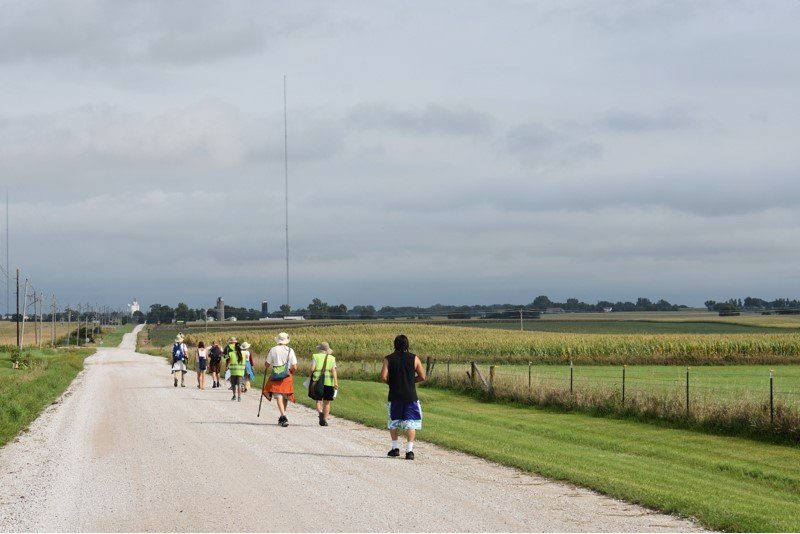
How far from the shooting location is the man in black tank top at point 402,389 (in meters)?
14.5

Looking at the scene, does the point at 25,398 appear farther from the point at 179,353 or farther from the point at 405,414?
the point at 405,414

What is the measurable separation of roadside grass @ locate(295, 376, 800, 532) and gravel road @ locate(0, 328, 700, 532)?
1.75 ft

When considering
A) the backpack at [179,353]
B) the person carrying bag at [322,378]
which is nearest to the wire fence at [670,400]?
the person carrying bag at [322,378]

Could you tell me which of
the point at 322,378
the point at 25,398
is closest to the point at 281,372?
the point at 322,378

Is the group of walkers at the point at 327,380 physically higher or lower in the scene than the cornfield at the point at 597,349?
higher

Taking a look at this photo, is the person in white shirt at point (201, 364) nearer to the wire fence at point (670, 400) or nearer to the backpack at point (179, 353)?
the backpack at point (179, 353)

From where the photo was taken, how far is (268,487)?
38.0ft

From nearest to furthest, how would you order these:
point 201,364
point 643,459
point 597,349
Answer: point 643,459, point 201,364, point 597,349

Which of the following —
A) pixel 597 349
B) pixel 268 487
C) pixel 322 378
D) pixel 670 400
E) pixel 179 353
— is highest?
pixel 322 378

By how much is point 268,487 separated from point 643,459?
9.08 meters

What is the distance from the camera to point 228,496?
11.0 metres

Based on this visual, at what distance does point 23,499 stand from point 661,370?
155ft

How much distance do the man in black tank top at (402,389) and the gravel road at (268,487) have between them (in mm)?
559

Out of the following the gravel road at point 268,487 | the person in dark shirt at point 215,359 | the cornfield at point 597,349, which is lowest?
the cornfield at point 597,349
